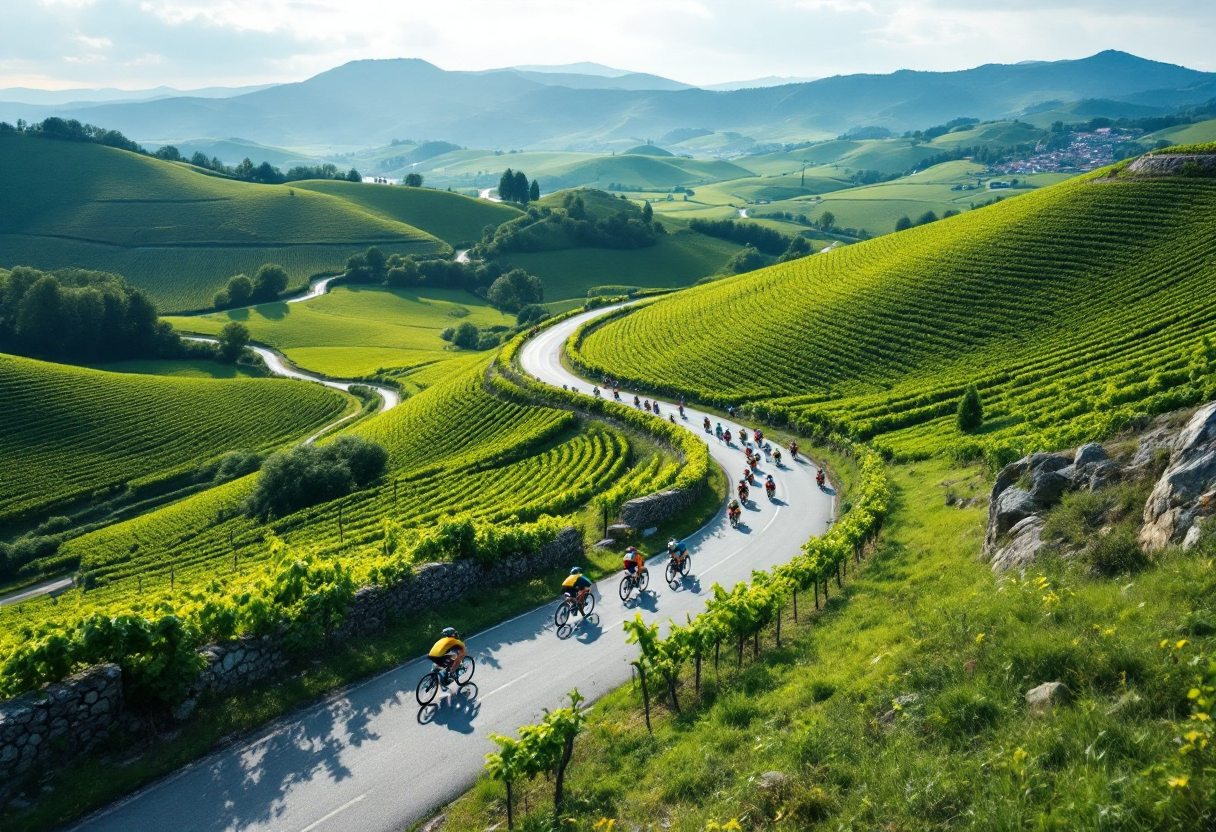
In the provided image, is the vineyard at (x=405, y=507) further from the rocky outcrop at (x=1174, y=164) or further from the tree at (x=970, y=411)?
the rocky outcrop at (x=1174, y=164)

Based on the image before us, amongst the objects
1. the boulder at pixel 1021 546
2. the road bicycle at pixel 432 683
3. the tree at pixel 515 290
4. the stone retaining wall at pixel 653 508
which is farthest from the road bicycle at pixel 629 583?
the tree at pixel 515 290

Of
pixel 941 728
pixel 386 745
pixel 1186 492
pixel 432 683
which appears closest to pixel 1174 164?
pixel 1186 492

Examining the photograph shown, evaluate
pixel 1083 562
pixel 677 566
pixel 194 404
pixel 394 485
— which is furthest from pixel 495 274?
pixel 1083 562

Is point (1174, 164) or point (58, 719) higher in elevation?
point (1174, 164)

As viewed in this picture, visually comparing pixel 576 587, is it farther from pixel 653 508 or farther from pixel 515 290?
pixel 515 290

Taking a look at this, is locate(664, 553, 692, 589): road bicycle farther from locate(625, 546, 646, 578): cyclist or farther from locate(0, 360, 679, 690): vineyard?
locate(0, 360, 679, 690): vineyard

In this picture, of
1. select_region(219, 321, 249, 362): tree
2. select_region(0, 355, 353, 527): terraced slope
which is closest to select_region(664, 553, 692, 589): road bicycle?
select_region(0, 355, 353, 527): terraced slope

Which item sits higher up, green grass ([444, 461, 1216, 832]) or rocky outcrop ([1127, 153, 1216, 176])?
rocky outcrop ([1127, 153, 1216, 176])
